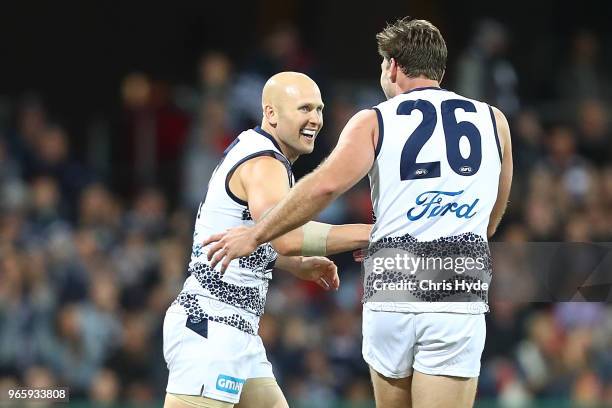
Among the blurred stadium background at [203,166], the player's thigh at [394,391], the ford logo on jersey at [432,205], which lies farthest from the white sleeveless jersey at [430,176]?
the blurred stadium background at [203,166]

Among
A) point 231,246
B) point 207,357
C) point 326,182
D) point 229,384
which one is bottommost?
point 229,384

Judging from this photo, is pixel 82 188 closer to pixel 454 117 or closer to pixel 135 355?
pixel 135 355

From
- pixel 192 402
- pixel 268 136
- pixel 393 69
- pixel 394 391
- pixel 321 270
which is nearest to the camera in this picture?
pixel 394 391

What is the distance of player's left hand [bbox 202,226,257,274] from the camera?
209 inches

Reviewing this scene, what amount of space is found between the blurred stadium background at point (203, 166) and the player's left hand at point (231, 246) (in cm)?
551

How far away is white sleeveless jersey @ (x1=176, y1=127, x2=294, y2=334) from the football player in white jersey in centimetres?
44

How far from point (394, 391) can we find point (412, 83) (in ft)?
4.53

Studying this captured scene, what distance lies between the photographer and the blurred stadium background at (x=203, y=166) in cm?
1119

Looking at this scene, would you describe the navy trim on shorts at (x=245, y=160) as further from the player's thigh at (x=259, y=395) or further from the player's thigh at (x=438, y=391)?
the player's thigh at (x=438, y=391)

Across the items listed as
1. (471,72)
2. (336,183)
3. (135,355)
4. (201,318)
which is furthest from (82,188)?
(336,183)

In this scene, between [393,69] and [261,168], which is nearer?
[393,69]

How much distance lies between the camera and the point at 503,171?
5.59 metres

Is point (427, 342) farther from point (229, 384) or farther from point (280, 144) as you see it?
point (280, 144)

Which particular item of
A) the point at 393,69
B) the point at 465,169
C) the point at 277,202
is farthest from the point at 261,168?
the point at 465,169
